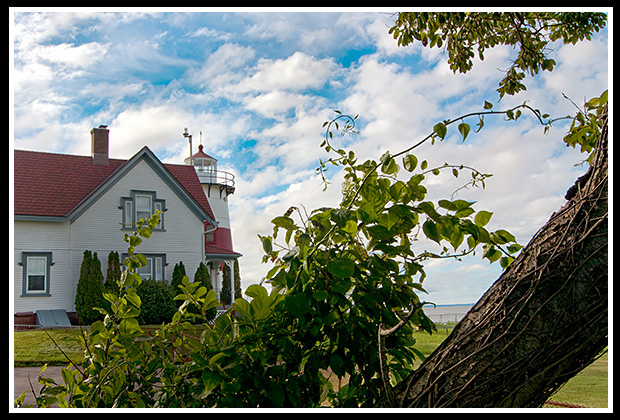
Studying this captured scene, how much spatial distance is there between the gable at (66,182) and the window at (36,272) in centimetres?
104

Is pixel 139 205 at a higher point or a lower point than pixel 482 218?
higher

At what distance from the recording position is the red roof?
13469mm

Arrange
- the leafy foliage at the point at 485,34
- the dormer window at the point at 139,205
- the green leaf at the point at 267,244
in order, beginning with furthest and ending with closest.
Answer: the dormer window at the point at 139,205
the leafy foliage at the point at 485,34
the green leaf at the point at 267,244

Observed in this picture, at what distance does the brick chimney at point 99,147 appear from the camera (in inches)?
595

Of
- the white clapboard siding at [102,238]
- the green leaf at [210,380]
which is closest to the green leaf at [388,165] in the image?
the green leaf at [210,380]

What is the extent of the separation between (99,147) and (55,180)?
1716 millimetres

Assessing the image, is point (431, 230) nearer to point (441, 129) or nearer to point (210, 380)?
point (441, 129)

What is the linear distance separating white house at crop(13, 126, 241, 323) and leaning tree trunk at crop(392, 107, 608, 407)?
44.4ft

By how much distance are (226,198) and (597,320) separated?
704 inches

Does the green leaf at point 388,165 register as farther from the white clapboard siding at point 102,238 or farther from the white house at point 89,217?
the white house at point 89,217

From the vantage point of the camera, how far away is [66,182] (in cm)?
1438

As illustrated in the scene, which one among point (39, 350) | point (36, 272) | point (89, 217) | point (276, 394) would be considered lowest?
point (39, 350)

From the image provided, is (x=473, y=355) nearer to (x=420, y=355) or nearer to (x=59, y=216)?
(x=420, y=355)

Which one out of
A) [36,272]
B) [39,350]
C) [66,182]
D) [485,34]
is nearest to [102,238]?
[36,272]
